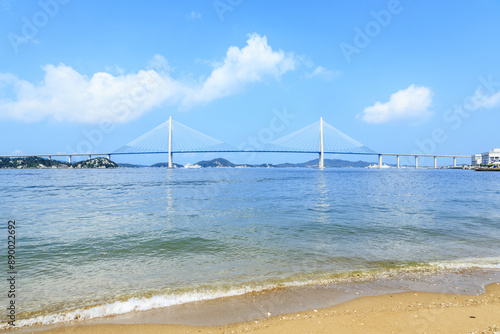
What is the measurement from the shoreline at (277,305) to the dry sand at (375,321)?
0.9 inches

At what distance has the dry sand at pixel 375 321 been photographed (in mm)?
3248

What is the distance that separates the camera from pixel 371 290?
4379mm

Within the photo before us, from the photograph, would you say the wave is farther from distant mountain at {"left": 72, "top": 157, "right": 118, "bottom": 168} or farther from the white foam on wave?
distant mountain at {"left": 72, "top": 157, "right": 118, "bottom": 168}

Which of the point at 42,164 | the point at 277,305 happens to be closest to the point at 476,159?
the point at 277,305

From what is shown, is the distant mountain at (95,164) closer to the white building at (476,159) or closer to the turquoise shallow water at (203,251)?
the turquoise shallow water at (203,251)

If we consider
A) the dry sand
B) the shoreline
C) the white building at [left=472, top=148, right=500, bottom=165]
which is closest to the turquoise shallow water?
the shoreline

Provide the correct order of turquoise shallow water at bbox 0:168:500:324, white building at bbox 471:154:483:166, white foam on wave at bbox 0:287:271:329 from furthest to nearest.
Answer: white building at bbox 471:154:483:166 < turquoise shallow water at bbox 0:168:500:324 < white foam on wave at bbox 0:287:271:329

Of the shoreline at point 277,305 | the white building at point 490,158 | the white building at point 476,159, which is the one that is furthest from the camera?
the white building at point 476,159

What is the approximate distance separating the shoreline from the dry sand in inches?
0.9

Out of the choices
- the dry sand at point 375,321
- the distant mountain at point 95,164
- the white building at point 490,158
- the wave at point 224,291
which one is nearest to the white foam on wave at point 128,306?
the wave at point 224,291

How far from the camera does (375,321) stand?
3.42 m

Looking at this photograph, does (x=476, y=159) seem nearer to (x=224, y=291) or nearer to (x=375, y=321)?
(x=375, y=321)

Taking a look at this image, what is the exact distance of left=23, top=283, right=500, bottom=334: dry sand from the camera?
3248 millimetres

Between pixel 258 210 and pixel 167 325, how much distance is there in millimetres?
9087
